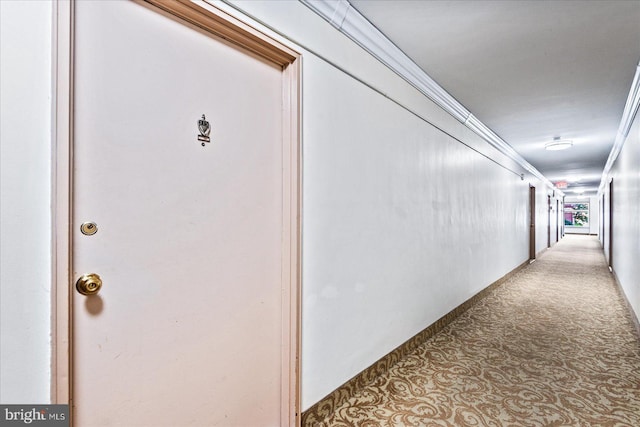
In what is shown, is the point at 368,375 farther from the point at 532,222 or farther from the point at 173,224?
the point at 532,222

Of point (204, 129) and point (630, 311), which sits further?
point (630, 311)

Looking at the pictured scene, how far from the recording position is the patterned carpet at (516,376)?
6.40 feet

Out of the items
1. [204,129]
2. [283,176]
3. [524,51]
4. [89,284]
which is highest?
[524,51]

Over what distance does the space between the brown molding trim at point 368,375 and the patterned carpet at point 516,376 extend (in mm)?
43

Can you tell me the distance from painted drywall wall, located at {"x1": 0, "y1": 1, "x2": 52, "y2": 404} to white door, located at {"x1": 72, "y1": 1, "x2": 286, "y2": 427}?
101mm

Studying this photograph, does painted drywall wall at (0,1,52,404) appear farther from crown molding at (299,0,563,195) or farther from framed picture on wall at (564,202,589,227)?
framed picture on wall at (564,202,589,227)

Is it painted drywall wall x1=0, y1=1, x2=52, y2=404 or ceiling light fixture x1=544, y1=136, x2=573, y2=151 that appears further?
ceiling light fixture x1=544, y1=136, x2=573, y2=151

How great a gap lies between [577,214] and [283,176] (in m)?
26.9

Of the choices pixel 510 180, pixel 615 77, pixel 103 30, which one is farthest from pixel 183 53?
pixel 510 180

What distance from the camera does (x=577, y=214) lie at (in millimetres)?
21422

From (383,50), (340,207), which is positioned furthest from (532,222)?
(340,207)

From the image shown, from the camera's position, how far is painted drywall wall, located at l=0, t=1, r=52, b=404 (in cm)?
92

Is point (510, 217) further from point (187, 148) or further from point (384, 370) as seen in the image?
point (187, 148)

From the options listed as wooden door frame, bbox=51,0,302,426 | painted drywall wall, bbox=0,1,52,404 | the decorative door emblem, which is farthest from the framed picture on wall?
painted drywall wall, bbox=0,1,52,404
